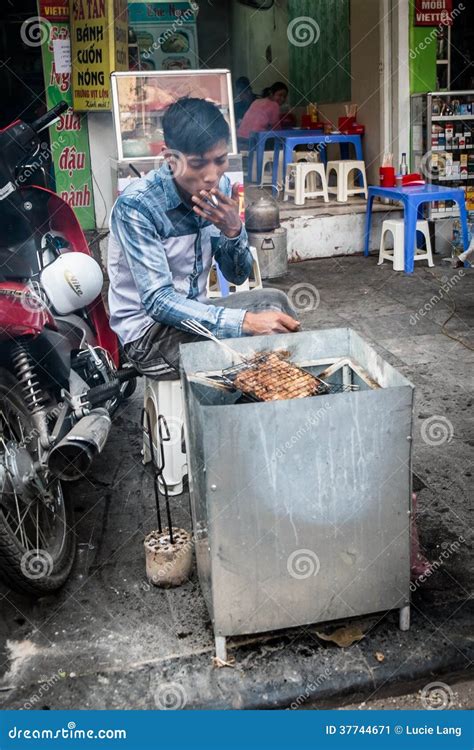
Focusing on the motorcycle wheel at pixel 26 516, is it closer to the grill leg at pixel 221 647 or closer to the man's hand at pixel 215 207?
the grill leg at pixel 221 647

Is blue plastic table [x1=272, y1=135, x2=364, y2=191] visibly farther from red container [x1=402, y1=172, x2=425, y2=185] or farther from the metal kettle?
the metal kettle

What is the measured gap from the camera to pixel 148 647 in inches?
113

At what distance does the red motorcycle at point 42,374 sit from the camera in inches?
120

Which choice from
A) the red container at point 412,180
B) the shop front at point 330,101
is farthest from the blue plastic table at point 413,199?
the shop front at point 330,101

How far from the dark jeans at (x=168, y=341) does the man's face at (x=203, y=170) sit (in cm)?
54

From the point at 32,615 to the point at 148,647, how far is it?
0.50 m

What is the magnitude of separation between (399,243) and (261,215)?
1.42 meters

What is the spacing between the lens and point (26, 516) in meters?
3.18

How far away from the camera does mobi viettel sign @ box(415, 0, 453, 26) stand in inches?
335

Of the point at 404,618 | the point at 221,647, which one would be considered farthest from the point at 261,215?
the point at 221,647

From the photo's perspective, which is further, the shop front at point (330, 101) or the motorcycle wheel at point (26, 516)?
the shop front at point (330, 101)

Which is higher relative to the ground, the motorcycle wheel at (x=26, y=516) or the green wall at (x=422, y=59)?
the green wall at (x=422, y=59)

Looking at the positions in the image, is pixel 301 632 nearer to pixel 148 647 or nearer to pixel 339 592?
pixel 339 592

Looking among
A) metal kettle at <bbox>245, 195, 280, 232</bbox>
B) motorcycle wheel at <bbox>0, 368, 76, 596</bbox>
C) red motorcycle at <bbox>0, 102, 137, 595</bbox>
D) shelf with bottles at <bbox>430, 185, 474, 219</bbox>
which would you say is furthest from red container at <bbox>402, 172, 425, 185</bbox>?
motorcycle wheel at <bbox>0, 368, 76, 596</bbox>
